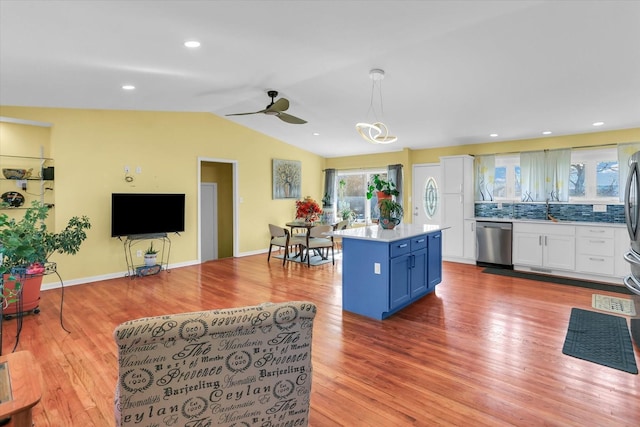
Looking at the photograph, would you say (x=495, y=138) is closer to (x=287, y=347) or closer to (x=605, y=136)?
(x=605, y=136)

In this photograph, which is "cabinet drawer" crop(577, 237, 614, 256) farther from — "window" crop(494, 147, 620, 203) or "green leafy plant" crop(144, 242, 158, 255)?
"green leafy plant" crop(144, 242, 158, 255)

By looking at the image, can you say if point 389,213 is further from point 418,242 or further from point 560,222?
point 560,222

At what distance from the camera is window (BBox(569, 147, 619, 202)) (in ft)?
17.7

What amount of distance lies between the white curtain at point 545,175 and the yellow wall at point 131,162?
537 centimetres

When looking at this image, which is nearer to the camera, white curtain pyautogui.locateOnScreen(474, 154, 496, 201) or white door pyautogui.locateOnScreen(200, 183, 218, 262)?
white curtain pyautogui.locateOnScreen(474, 154, 496, 201)

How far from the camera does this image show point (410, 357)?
2.76 m

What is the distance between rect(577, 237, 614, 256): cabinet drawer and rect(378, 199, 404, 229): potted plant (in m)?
3.21

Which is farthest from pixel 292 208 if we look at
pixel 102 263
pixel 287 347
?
pixel 287 347

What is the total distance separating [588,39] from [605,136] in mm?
3187

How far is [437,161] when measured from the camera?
23.5 ft

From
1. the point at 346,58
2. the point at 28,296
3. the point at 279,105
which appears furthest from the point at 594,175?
the point at 28,296

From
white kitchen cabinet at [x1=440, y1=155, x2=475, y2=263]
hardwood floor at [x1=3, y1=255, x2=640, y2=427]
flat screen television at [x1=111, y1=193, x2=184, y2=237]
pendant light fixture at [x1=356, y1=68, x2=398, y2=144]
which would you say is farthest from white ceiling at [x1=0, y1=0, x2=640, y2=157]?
hardwood floor at [x1=3, y1=255, x2=640, y2=427]

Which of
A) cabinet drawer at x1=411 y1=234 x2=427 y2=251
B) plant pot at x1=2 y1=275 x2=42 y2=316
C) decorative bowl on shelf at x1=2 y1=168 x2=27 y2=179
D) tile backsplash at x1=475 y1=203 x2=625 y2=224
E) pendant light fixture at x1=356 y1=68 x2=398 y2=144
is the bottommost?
plant pot at x1=2 y1=275 x2=42 y2=316

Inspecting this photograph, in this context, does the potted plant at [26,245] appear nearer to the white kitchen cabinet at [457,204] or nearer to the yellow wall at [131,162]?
the yellow wall at [131,162]
